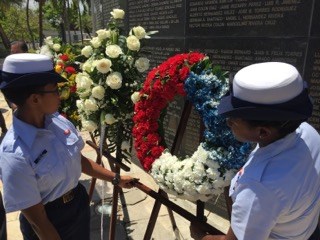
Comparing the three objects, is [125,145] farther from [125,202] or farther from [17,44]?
[17,44]

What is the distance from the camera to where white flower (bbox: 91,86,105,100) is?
279 centimetres

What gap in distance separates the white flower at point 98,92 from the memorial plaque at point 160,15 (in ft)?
5.43

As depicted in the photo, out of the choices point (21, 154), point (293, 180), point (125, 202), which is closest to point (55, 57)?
point (125, 202)

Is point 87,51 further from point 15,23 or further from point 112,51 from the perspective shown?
point 15,23

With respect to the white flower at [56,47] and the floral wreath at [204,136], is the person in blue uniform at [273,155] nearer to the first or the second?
the floral wreath at [204,136]

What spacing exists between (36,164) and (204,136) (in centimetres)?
109

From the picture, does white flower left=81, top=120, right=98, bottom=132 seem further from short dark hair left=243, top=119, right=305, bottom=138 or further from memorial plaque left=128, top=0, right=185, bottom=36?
short dark hair left=243, top=119, right=305, bottom=138

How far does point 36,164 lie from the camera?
1961 millimetres

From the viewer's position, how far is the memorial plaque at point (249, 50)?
9.30ft

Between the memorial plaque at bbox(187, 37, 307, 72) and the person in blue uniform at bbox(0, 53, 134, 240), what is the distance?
188cm

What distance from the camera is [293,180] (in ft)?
4.43

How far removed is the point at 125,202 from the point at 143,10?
275cm

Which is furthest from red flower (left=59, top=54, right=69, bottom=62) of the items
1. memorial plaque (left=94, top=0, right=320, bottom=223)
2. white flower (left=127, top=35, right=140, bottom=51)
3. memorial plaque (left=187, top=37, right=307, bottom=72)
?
memorial plaque (left=187, top=37, right=307, bottom=72)

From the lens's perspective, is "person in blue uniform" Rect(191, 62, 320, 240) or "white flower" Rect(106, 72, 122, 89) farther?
"white flower" Rect(106, 72, 122, 89)
